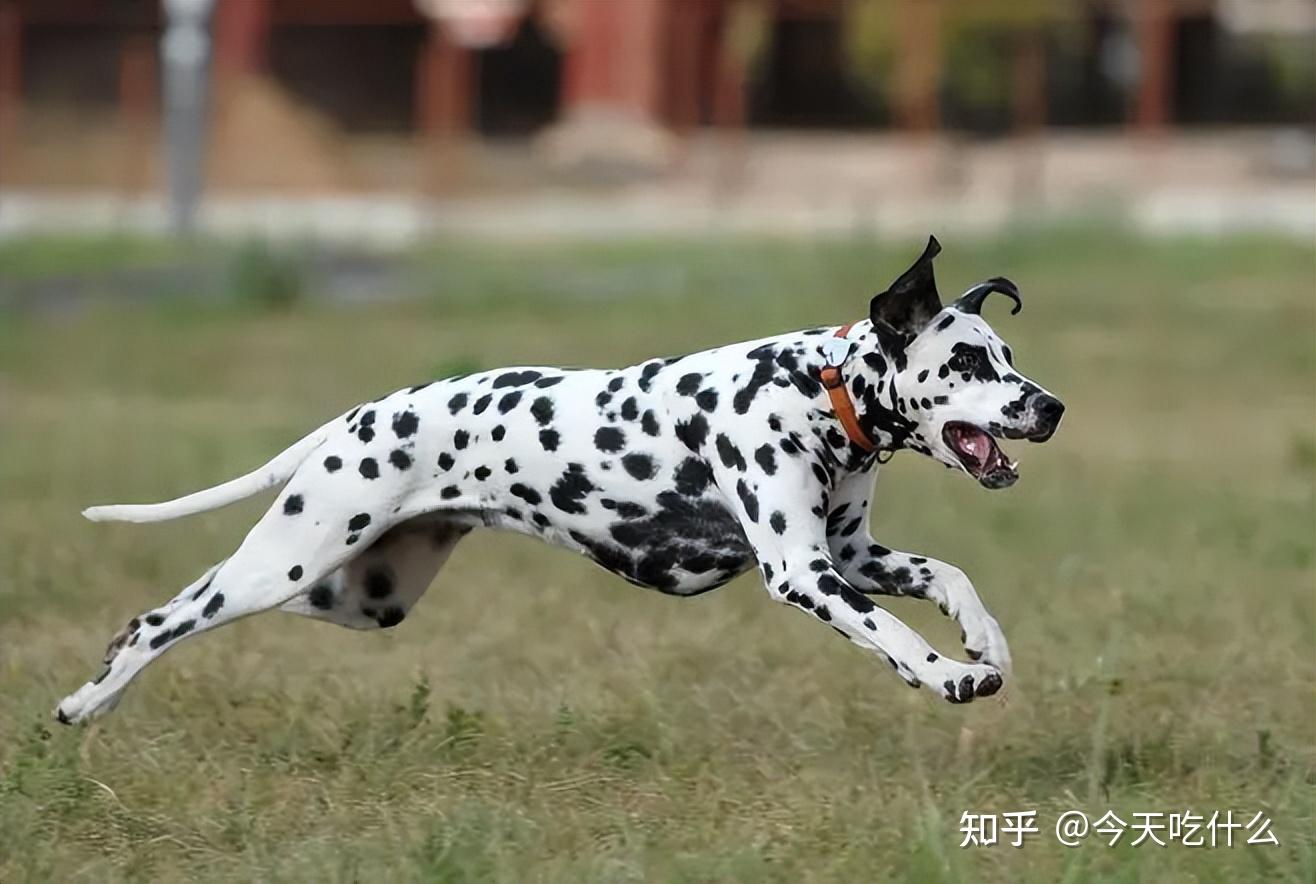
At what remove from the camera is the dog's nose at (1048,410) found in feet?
19.2

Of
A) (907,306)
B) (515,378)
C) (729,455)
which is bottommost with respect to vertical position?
(729,455)

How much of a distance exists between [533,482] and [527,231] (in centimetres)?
2058

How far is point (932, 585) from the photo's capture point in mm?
6258

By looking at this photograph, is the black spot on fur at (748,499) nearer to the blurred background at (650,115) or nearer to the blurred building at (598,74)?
the blurred background at (650,115)

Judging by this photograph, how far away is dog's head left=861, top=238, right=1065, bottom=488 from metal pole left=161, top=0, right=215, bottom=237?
1891 cm

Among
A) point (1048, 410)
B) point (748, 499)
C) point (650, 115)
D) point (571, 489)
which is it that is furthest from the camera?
point (650, 115)

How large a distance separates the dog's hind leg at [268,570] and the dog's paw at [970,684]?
57.5 inches

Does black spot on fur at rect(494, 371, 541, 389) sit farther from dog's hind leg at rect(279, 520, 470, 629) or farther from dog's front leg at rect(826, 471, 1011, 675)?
dog's front leg at rect(826, 471, 1011, 675)

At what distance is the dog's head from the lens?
5973 mm

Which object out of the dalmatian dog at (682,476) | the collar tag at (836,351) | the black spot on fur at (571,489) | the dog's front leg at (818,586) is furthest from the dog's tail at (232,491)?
the collar tag at (836,351)

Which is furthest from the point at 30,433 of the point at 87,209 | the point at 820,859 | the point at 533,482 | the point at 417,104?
the point at 417,104

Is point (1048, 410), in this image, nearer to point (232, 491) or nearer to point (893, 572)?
point (893, 572)

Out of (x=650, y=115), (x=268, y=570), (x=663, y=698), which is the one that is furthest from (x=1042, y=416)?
(x=650, y=115)

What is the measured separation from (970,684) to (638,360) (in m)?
10.0
